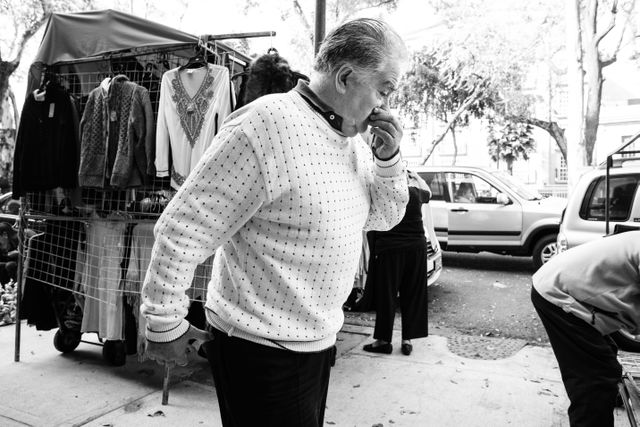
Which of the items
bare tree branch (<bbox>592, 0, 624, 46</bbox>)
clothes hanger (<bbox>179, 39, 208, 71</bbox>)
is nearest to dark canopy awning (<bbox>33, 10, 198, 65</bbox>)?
clothes hanger (<bbox>179, 39, 208, 71</bbox>)

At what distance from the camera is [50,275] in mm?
4578

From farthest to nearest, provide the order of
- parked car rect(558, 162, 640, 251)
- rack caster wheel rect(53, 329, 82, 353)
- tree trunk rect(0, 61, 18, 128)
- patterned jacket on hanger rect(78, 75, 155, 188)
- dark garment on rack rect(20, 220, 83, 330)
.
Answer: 1. tree trunk rect(0, 61, 18, 128)
2. parked car rect(558, 162, 640, 251)
3. rack caster wheel rect(53, 329, 82, 353)
4. dark garment on rack rect(20, 220, 83, 330)
5. patterned jacket on hanger rect(78, 75, 155, 188)

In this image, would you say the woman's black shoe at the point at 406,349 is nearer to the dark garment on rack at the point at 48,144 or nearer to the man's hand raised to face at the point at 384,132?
the dark garment on rack at the point at 48,144

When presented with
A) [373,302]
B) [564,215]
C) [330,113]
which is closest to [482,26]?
[564,215]

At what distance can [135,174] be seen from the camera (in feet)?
13.5

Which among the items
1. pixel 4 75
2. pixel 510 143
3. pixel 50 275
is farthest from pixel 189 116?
pixel 510 143

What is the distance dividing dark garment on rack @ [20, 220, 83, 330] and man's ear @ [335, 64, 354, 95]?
11.5 ft

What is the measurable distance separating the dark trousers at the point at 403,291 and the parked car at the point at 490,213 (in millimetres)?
4715

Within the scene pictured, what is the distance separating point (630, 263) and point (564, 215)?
4419 mm

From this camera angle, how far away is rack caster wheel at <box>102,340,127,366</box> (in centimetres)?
438

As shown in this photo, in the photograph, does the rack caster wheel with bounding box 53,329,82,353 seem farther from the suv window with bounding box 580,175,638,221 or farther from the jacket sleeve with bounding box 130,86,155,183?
the suv window with bounding box 580,175,638,221

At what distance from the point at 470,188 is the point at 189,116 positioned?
6859mm

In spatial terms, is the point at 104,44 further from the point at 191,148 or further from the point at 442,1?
the point at 442,1

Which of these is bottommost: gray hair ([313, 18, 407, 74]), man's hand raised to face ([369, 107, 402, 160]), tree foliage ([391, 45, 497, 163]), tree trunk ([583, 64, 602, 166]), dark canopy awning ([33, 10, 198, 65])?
man's hand raised to face ([369, 107, 402, 160])
